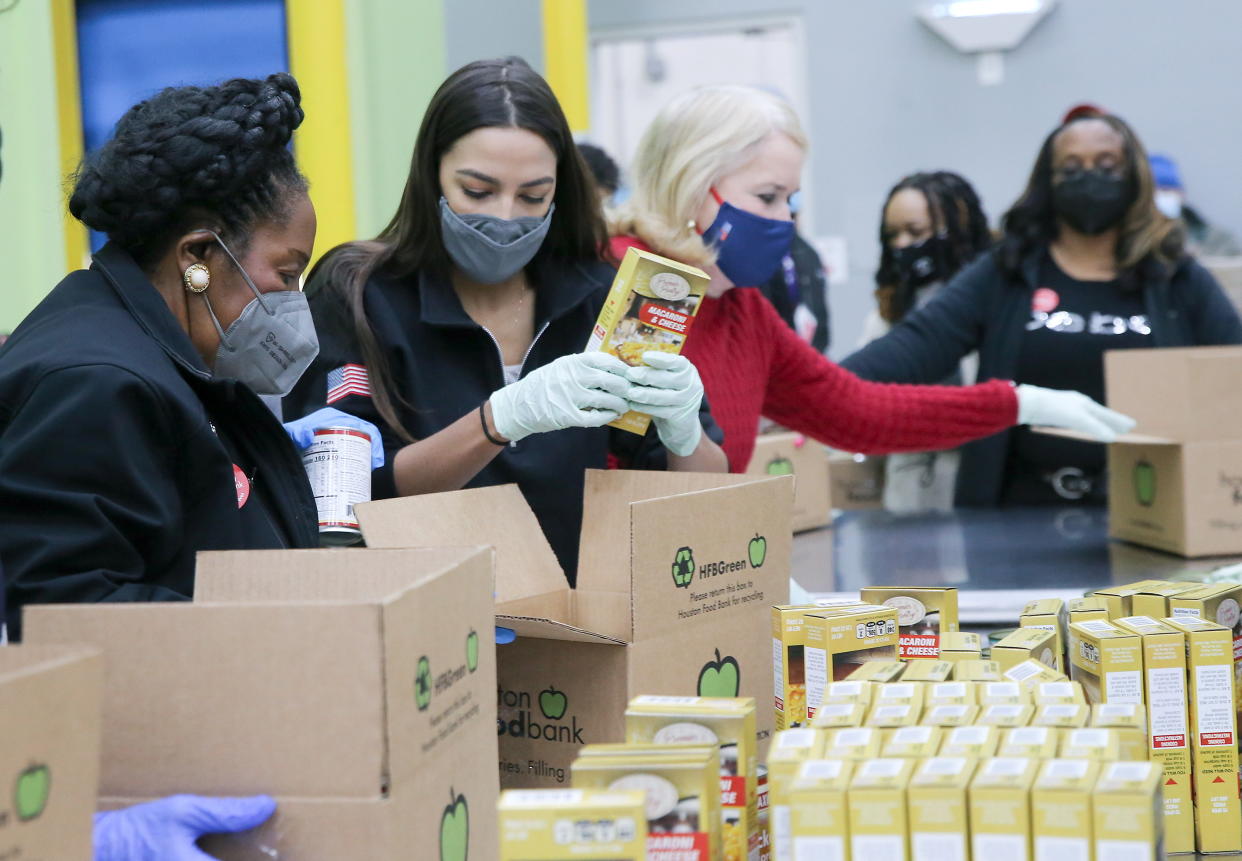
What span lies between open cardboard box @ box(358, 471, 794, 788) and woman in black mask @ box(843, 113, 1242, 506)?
62.6 inches

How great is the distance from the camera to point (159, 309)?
1489 millimetres

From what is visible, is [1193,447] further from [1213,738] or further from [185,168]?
[185,168]

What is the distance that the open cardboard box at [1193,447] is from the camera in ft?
9.07

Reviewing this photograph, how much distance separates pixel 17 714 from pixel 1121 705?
94 centimetres

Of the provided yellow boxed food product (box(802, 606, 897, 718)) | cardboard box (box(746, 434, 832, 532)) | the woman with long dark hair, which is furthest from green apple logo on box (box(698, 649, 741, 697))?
cardboard box (box(746, 434, 832, 532))

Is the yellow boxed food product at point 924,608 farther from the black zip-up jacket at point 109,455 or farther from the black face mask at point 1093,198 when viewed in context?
the black face mask at point 1093,198

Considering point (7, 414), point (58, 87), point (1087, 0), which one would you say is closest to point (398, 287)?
point (7, 414)

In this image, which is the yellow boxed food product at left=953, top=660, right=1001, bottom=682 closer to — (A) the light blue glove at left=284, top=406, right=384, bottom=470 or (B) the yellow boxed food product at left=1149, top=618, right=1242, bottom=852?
(B) the yellow boxed food product at left=1149, top=618, right=1242, bottom=852

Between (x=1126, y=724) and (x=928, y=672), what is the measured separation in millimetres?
260

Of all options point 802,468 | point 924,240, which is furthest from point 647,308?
point 924,240

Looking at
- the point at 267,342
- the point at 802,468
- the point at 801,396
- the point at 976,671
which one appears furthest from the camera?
the point at 802,468

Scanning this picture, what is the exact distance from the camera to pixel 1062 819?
1.00 meters

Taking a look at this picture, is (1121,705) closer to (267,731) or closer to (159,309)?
(267,731)

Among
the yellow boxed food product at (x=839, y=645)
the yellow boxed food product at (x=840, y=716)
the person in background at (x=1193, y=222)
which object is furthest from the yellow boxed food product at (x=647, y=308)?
the person in background at (x=1193, y=222)
